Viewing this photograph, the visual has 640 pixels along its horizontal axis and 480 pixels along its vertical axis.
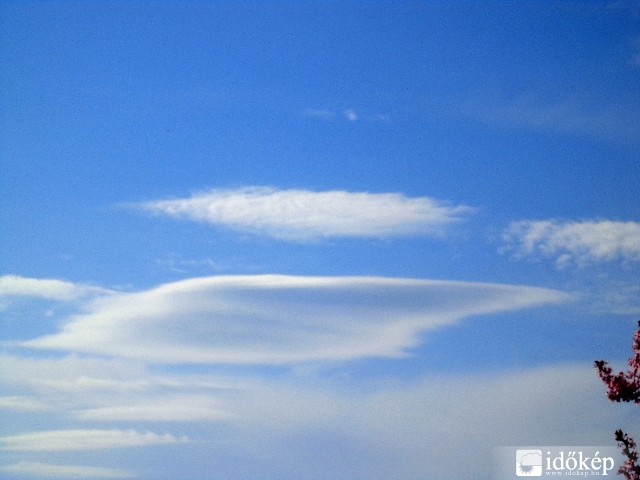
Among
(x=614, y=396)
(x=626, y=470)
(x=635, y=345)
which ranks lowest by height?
(x=626, y=470)

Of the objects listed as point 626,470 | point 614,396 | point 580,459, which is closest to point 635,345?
point 614,396

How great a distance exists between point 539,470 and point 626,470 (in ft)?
33.7

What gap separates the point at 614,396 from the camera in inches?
722

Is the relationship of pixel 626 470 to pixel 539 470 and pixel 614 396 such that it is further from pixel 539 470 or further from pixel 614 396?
pixel 539 470

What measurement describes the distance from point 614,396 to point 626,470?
178cm

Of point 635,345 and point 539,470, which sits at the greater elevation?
point 635,345

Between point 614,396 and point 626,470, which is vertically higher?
point 614,396

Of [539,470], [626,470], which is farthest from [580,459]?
[626,470]

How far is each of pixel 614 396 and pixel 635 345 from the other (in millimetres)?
1456

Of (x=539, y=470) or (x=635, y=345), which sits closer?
(x=635, y=345)

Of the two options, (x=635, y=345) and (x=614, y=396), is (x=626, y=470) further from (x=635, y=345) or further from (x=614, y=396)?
(x=635, y=345)

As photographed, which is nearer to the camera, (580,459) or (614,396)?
(614,396)

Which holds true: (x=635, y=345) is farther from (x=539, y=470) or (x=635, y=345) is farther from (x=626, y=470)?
(x=539, y=470)

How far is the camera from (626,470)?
1783 cm
